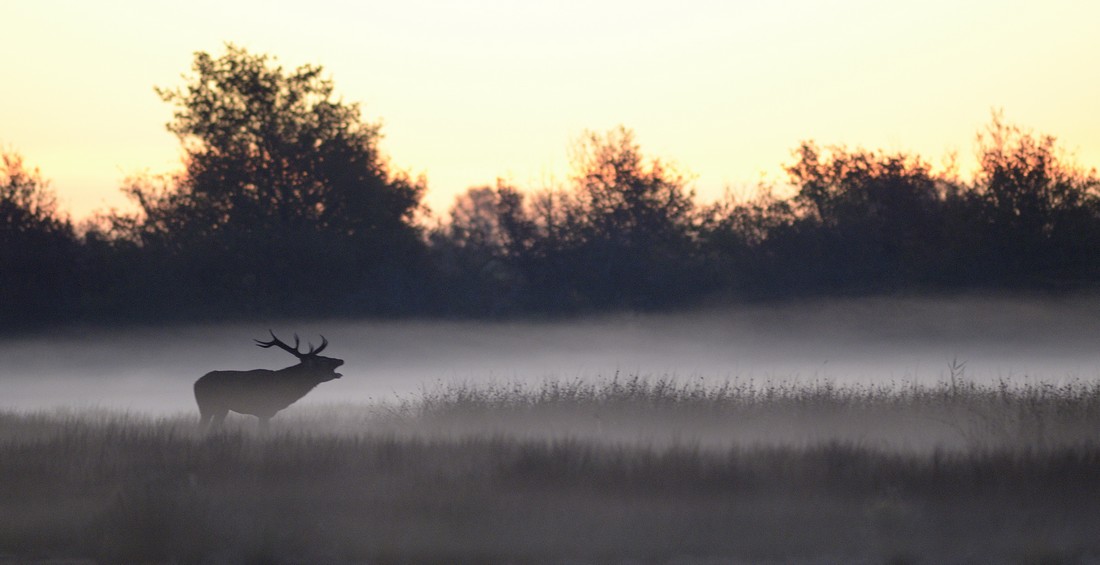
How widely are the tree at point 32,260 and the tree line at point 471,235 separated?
5 cm

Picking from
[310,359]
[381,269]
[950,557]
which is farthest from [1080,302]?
[950,557]

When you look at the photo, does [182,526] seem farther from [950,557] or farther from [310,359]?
[310,359]

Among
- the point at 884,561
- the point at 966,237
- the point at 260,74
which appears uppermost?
the point at 260,74

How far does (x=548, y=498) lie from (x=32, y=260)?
1057 inches

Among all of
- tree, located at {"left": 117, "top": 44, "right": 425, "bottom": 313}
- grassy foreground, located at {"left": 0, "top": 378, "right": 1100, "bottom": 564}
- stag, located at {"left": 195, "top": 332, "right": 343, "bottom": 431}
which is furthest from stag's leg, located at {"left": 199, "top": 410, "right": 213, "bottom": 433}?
tree, located at {"left": 117, "top": 44, "right": 425, "bottom": 313}

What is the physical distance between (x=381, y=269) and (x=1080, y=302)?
1896 cm

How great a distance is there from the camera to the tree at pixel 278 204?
3297 cm

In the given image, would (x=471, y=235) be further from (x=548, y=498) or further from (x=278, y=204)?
(x=548, y=498)

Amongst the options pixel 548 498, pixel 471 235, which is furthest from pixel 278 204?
pixel 548 498

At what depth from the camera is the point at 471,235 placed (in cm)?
3734

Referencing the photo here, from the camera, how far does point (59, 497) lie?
33.4 feet

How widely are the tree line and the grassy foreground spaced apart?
19.6 m

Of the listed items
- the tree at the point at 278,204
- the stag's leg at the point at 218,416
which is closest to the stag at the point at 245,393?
the stag's leg at the point at 218,416

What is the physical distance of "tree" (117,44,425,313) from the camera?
33.0 meters
